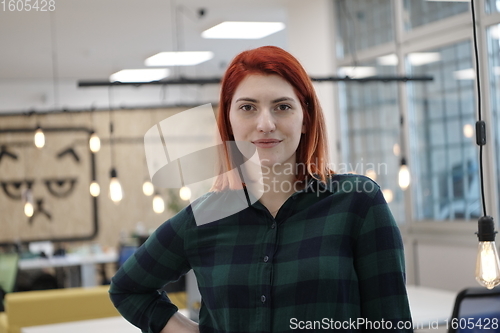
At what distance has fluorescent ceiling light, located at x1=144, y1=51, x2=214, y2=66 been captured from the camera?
880cm

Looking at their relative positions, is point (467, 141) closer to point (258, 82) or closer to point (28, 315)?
point (28, 315)

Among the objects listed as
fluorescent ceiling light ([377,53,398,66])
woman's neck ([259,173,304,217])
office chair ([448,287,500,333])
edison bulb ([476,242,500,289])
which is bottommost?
office chair ([448,287,500,333])

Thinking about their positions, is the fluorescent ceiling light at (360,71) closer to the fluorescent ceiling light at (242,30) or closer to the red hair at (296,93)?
the fluorescent ceiling light at (242,30)

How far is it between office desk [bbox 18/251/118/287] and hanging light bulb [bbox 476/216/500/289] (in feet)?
25.0

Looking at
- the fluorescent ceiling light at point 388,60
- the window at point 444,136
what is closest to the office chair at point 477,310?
the window at point 444,136

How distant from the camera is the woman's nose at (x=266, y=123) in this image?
1336 mm

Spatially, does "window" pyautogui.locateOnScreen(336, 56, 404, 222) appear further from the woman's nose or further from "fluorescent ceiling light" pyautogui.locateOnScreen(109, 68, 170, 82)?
the woman's nose

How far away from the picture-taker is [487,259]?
150cm

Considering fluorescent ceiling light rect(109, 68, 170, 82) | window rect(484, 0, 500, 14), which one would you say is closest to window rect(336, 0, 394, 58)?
window rect(484, 0, 500, 14)

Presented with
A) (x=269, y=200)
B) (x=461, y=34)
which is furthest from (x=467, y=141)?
(x=269, y=200)

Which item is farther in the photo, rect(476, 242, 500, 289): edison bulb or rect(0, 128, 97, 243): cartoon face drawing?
rect(0, 128, 97, 243): cartoon face drawing

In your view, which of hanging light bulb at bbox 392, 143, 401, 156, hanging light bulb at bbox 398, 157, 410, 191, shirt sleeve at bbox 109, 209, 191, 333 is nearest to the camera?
→ shirt sleeve at bbox 109, 209, 191, 333

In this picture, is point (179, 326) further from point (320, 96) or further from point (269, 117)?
point (320, 96)

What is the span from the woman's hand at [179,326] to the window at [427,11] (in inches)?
165
